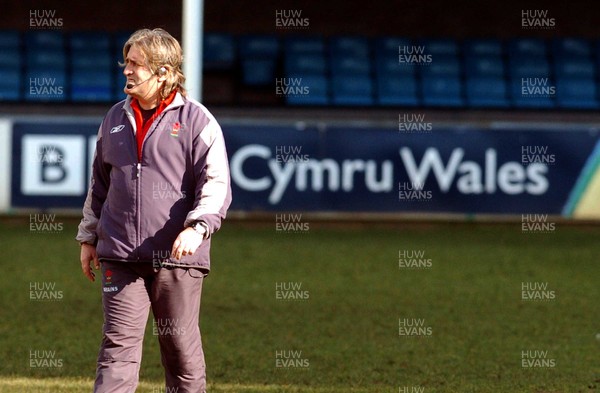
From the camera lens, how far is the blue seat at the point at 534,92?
17.6 metres

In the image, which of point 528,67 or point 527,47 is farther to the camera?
point 527,47

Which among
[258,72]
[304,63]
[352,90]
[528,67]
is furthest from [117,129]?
[528,67]

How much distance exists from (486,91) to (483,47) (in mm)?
1250

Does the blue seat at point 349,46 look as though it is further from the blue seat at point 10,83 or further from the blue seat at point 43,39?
the blue seat at point 10,83

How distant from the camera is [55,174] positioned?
14.4 m

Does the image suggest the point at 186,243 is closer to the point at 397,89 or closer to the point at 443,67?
the point at 397,89

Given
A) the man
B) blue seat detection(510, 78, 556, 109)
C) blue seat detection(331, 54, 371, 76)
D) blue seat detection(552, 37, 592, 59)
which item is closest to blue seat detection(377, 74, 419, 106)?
blue seat detection(331, 54, 371, 76)

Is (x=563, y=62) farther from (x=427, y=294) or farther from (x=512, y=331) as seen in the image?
(x=512, y=331)

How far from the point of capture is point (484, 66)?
18609 millimetres

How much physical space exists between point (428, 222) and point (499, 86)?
3.83 metres

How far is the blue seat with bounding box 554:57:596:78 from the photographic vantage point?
60.6ft

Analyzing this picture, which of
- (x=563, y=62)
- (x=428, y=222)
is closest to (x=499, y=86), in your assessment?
(x=563, y=62)

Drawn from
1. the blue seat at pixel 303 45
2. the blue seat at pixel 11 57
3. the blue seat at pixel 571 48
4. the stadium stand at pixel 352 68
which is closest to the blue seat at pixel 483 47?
the stadium stand at pixel 352 68

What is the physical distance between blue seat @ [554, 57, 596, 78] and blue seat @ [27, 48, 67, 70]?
7.36 m
